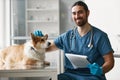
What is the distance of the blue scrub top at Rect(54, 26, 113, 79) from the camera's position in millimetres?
1727

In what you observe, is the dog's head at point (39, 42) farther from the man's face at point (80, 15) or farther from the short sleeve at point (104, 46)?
the short sleeve at point (104, 46)

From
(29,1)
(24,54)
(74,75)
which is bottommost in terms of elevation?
(74,75)

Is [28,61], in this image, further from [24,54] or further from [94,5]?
[94,5]

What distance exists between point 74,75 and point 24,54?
1.46ft

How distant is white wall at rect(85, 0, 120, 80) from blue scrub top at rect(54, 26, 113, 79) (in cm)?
146

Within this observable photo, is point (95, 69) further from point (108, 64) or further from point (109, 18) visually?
point (109, 18)

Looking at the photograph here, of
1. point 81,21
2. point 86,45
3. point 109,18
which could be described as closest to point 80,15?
point 81,21

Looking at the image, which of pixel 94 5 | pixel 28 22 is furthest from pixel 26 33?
pixel 94 5

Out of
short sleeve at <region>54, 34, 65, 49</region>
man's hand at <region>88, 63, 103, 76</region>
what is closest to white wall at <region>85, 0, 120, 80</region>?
short sleeve at <region>54, 34, 65, 49</region>

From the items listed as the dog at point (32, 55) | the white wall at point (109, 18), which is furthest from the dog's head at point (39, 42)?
the white wall at point (109, 18)

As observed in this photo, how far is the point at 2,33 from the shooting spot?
12.2 feet

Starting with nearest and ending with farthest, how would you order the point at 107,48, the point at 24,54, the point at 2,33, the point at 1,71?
the point at 1,71 < the point at 107,48 < the point at 24,54 < the point at 2,33

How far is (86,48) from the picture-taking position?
5.81 feet

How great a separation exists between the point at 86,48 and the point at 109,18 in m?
1.67
